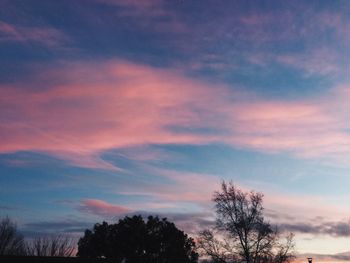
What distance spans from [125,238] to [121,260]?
381cm

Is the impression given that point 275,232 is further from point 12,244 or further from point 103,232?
point 12,244

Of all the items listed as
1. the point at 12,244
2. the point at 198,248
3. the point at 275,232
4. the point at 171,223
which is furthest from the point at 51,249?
the point at 275,232

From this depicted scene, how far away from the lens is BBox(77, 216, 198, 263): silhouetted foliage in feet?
250

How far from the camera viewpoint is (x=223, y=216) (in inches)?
1719

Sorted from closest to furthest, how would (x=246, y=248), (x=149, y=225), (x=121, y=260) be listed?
(x=246, y=248)
(x=121, y=260)
(x=149, y=225)

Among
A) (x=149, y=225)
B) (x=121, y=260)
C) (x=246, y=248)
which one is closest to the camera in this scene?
(x=246, y=248)

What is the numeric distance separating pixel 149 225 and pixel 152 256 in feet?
20.0

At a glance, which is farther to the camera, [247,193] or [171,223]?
[171,223]

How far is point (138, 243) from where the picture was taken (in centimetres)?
7769

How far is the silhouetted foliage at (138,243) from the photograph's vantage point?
76.3 m

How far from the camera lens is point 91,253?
76.4m

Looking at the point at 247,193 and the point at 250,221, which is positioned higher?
the point at 247,193

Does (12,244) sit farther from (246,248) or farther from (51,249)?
(246,248)

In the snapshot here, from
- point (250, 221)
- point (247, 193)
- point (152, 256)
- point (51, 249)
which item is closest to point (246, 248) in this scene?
point (250, 221)
